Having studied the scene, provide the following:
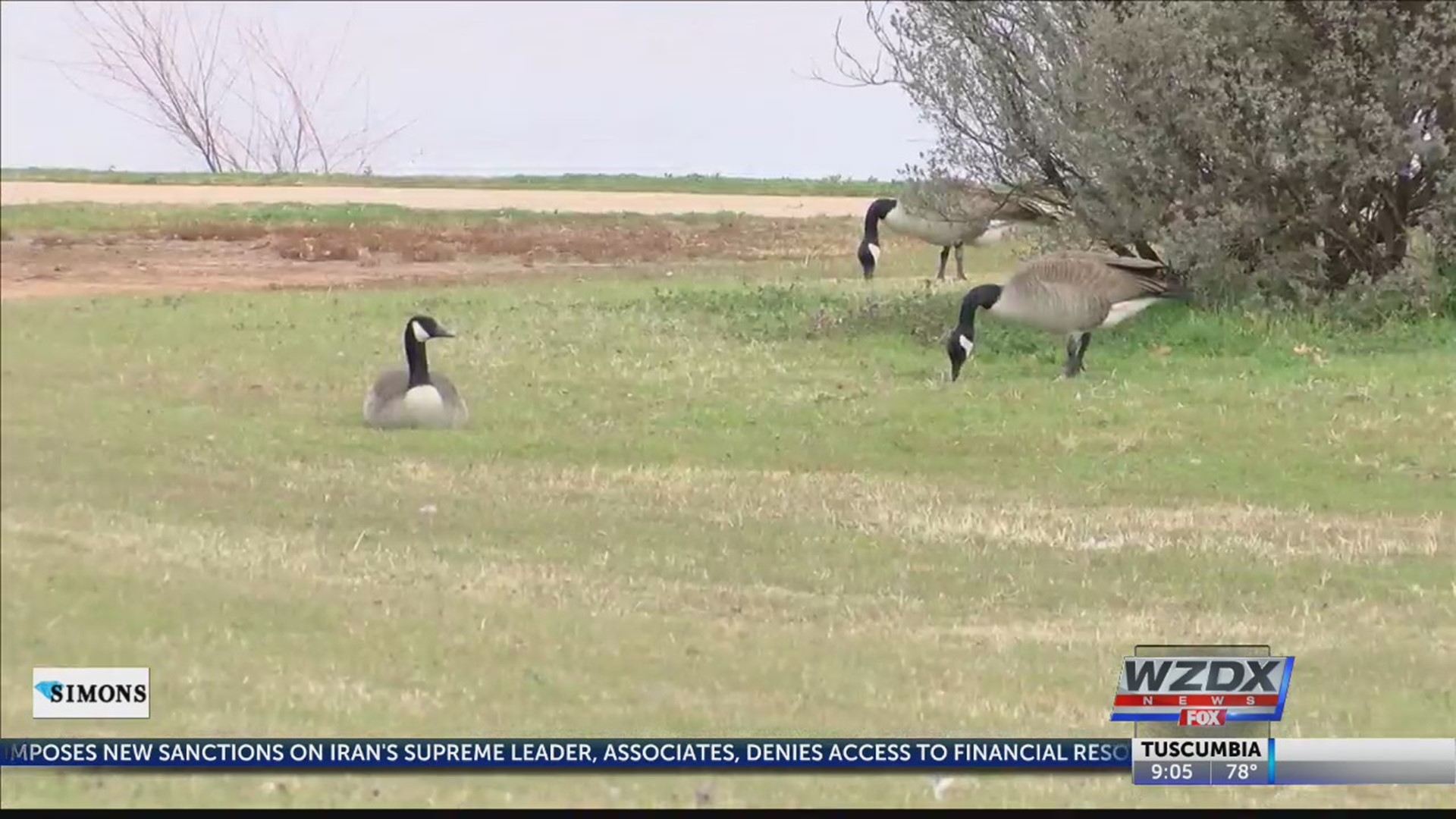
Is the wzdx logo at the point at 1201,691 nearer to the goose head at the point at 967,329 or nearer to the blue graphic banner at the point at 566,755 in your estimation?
the blue graphic banner at the point at 566,755

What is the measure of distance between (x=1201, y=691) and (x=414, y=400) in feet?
21.7

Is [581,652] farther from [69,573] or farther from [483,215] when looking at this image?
[483,215]

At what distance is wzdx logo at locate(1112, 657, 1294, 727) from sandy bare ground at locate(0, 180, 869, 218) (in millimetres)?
7380

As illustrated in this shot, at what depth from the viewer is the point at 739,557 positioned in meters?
8.47

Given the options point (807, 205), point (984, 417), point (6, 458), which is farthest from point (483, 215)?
point (6, 458)

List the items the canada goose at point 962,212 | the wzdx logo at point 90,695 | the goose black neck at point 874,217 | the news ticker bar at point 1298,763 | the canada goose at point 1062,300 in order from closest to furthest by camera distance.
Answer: the news ticker bar at point 1298,763 → the wzdx logo at point 90,695 → the canada goose at point 1062,300 → the canada goose at point 962,212 → the goose black neck at point 874,217

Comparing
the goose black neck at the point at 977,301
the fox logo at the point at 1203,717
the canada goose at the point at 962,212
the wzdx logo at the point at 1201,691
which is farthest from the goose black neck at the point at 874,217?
the fox logo at the point at 1203,717

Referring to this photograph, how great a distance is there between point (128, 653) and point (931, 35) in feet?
47.3

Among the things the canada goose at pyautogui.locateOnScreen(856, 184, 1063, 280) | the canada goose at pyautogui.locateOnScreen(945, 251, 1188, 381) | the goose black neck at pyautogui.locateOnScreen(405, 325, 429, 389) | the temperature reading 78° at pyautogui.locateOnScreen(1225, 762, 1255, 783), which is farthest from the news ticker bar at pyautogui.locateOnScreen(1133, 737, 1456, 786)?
the canada goose at pyautogui.locateOnScreen(856, 184, 1063, 280)

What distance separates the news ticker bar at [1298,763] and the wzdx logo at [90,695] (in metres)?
3.42

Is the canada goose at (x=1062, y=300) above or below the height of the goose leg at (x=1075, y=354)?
above

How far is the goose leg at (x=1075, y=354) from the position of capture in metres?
14.4

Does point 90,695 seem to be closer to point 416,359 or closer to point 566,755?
point 566,755

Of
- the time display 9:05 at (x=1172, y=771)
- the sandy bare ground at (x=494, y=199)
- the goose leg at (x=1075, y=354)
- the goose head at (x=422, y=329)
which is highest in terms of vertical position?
the sandy bare ground at (x=494, y=199)
